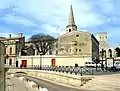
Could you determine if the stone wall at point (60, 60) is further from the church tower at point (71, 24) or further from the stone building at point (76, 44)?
the church tower at point (71, 24)

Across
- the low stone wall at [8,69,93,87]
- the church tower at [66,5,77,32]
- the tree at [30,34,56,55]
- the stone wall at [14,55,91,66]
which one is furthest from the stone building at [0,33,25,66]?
the church tower at [66,5,77,32]

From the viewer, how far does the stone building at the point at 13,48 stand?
75.1m

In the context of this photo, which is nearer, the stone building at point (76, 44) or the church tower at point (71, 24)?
the stone building at point (76, 44)

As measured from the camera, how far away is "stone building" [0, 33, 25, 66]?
75.1m

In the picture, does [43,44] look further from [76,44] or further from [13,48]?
[76,44]

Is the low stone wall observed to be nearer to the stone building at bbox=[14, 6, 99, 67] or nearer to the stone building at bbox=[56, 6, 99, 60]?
the stone building at bbox=[14, 6, 99, 67]

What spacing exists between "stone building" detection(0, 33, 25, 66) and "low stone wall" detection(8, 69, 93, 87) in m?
14.4

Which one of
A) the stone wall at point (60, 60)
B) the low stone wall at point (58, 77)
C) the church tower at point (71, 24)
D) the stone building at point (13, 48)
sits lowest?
the low stone wall at point (58, 77)

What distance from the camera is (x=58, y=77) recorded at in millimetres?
39562

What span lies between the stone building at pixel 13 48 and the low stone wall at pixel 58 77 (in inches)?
568

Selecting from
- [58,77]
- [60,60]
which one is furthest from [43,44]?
[58,77]

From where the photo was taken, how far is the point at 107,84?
24.6m

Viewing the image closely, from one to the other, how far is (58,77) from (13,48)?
140ft

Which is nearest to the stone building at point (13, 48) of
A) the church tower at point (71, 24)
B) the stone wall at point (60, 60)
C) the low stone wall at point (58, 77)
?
the stone wall at point (60, 60)
